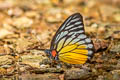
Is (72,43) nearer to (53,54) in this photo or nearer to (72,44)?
(72,44)

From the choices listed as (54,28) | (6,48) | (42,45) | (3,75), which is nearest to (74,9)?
(54,28)

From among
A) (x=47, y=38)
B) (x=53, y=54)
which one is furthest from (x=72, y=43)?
(x=47, y=38)

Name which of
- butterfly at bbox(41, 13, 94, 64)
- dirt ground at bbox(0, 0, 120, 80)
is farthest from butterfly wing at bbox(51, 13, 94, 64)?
dirt ground at bbox(0, 0, 120, 80)

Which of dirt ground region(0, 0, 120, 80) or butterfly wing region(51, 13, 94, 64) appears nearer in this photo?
dirt ground region(0, 0, 120, 80)

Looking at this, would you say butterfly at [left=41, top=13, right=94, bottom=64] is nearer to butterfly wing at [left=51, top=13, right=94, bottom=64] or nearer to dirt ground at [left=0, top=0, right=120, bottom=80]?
butterfly wing at [left=51, top=13, right=94, bottom=64]

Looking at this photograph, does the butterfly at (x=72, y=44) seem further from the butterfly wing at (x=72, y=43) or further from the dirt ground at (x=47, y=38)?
the dirt ground at (x=47, y=38)
